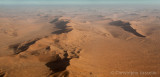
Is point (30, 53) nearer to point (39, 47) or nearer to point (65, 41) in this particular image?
point (39, 47)

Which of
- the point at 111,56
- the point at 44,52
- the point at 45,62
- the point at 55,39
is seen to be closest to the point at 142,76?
the point at 111,56

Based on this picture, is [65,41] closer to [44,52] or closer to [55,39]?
[55,39]

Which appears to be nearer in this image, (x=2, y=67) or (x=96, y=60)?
(x=2, y=67)

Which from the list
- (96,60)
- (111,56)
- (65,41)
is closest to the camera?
(96,60)

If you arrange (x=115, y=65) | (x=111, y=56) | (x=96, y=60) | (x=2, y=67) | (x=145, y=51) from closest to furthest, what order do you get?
(x=2, y=67) < (x=115, y=65) < (x=96, y=60) < (x=111, y=56) < (x=145, y=51)

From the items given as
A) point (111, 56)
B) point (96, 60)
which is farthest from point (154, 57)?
point (96, 60)

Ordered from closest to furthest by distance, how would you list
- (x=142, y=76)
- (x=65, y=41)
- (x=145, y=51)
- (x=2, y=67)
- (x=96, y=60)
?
1. (x=142, y=76)
2. (x=2, y=67)
3. (x=96, y=60)
4. (x=145, y=51)
5. (x=65, y=41)

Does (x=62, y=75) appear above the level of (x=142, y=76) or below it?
above

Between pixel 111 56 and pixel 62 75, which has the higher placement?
pixel 62 75

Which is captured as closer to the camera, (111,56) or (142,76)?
(142,76)
